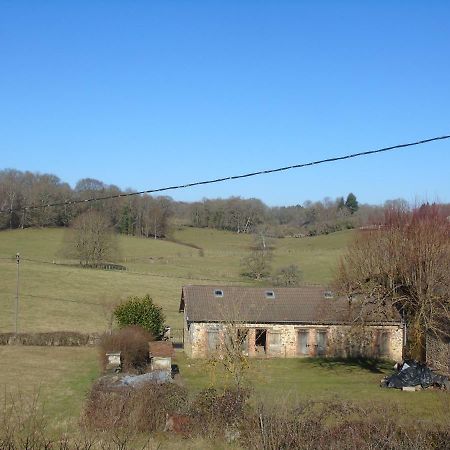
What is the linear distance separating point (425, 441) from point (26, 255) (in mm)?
69459

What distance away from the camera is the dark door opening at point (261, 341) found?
34.6 metres

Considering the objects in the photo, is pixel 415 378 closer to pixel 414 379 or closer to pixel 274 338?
pixel 414 379

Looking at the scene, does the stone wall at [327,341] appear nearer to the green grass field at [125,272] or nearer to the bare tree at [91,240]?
the green grass field at [125,272]

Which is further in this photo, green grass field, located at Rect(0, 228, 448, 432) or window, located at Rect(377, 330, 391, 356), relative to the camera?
window, located at Rect(377, 330, 391, 356)

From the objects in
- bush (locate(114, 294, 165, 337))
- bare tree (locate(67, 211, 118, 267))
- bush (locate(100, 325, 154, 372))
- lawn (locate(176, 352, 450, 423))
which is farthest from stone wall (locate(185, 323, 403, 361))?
bare tree (locate(67, 211, 118, 267))

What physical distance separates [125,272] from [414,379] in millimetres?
46845

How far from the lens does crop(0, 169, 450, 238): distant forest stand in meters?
86.6

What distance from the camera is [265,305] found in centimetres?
3547

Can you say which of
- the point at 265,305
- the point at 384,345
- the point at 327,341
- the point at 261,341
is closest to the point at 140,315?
the point at 265,305

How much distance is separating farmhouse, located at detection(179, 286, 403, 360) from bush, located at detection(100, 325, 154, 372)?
621cm

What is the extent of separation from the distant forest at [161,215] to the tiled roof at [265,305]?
4784cm

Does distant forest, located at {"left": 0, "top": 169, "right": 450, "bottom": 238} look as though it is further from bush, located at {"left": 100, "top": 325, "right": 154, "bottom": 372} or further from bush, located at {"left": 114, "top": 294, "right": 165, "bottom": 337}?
bush, located at {"left": 100, "top": 325, "right": 154, "bottom": 372}

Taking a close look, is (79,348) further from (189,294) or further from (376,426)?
(376,426)

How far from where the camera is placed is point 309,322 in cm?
3438
